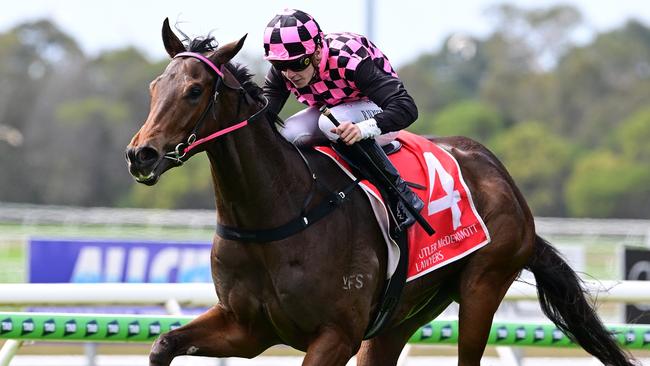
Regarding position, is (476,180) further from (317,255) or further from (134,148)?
(134,148)

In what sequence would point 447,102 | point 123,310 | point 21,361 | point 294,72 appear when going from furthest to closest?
point 447,102 → point 21,361 → point 123,310 → point 294,72

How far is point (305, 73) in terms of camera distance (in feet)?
14.9

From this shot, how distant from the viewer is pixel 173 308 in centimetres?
609

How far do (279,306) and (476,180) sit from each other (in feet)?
4.48

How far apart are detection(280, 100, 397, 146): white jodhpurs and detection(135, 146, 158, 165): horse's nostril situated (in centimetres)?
97

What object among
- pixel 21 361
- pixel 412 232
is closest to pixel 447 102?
pixel 21 361

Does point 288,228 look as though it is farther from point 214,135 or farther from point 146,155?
point 146,155

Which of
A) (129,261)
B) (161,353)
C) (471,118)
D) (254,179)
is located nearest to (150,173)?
(254,179)

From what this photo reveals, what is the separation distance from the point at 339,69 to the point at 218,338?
114cm

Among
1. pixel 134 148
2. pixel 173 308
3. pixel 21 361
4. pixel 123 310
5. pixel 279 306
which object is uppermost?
pixel 134 148

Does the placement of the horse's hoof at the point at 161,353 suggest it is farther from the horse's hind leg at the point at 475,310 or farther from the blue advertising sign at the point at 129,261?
the blue advertising sign at the point at 129,261

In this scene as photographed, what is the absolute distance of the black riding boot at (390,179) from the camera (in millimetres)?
4668

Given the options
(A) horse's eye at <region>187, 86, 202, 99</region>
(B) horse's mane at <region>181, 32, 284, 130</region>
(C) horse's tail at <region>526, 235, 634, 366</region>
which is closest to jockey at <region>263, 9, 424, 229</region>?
(B) horse's mane at <region>181, 32, 284, 130</region>

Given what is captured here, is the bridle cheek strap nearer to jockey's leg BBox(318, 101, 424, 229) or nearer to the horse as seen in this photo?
Result: the horse
